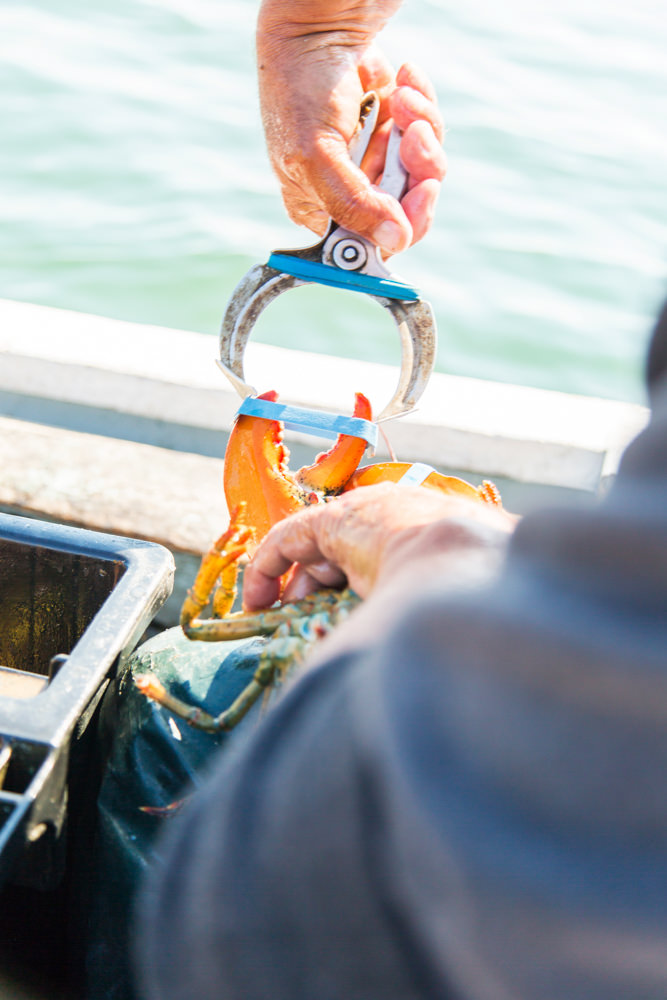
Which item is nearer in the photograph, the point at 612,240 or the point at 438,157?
the point at 438,157

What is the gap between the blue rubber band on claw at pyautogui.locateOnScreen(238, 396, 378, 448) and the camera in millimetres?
1188

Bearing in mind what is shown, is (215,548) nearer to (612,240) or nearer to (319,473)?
(319,473)

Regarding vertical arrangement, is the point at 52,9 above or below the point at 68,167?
above

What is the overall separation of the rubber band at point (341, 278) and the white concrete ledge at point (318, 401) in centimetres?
91

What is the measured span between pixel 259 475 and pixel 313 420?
133 mm

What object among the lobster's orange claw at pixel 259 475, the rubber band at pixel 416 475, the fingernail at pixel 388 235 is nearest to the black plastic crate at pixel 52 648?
the lobster's orange claw at pixel 259 475

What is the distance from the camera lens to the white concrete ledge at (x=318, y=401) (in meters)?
2.25

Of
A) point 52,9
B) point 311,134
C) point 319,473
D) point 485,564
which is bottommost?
point 319,473

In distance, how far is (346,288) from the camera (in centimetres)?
126

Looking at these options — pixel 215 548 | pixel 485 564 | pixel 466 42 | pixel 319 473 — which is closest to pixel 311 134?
pixel 319 473

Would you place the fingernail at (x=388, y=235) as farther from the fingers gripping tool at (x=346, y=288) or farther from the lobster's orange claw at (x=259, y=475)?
the lobster's orange claw at (x=259, y=475)

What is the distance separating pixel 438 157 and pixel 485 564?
1.11 m

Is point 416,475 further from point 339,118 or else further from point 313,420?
point 339,118

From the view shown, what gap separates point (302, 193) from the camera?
156cm
